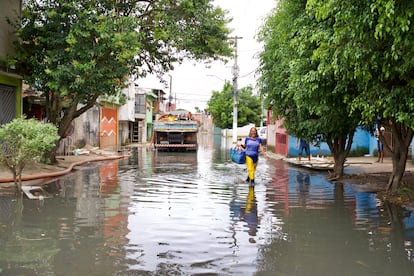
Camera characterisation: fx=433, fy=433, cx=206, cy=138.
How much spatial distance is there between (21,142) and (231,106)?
59542 mm

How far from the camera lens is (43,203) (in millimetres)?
8969

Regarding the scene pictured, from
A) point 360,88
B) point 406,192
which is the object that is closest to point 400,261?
point 360,88

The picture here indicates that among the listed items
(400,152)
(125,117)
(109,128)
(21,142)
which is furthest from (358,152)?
(125,117)

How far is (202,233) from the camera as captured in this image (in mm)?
6672

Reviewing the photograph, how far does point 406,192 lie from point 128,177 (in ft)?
27.1

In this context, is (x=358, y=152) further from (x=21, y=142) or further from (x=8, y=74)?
(x=21, y=142)

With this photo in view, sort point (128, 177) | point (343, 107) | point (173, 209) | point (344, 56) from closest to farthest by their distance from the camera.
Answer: point (344, 56) → point (173, 209) → point (343, 107) → point (128, 177)

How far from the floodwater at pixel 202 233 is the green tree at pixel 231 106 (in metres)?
53.3

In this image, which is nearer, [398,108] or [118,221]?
[118,221]

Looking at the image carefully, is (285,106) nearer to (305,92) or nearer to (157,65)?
(305,92)

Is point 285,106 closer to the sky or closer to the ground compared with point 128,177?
closer to the sky

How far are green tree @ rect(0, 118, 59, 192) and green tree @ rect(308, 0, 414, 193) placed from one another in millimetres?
6625

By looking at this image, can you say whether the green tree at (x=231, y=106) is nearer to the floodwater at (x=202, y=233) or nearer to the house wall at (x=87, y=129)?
the house wall at (x=87, y=129)

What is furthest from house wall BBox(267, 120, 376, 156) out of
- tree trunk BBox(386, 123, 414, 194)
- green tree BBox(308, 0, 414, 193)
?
green tree BBox(308, 0, 414, 193)
